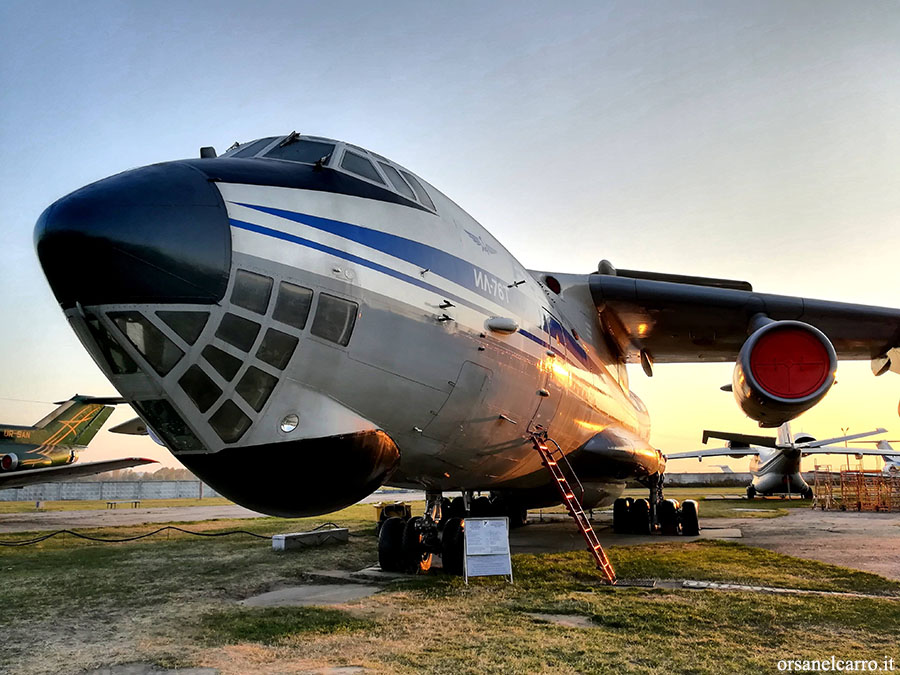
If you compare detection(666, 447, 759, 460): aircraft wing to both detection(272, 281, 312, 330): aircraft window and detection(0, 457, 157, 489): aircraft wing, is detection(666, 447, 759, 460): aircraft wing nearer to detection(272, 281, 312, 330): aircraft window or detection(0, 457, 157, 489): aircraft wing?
detection(0, 457, 157, 489): aircraft wing

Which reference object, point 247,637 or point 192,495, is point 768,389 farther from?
point 192,495

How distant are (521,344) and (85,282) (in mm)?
3747

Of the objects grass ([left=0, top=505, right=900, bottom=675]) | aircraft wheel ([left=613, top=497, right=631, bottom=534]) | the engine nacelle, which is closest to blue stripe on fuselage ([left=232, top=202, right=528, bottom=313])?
the engine nacelle

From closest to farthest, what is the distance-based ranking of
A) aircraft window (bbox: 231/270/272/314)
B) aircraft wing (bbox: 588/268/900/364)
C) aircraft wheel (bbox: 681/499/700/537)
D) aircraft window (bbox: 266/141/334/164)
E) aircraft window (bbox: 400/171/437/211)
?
aircraft window (bbox: 231/270/272/314), aircraft window (bbox: 266/141/334/164), aircraft window (bbox: 400/171/437/211), aircraft wing (bbox: 588/268/900/364), aircraft wheel (bbox: 681/499/700/537)

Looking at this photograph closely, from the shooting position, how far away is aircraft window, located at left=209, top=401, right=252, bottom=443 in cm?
366

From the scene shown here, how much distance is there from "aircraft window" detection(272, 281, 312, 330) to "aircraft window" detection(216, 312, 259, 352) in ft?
0.50

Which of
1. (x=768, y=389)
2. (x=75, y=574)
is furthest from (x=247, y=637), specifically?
(x=768, y=389)

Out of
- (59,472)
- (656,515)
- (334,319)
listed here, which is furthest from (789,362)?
(59,472)

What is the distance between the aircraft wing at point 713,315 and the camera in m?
9.05

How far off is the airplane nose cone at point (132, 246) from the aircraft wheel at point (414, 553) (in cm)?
480

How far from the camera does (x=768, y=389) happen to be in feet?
21.9

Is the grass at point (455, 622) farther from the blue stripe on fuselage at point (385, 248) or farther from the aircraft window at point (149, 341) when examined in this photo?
the blue stripe on fuselage at point (385, 248)

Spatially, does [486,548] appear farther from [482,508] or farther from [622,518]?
[622,518]

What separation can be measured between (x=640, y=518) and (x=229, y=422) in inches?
A: 456
